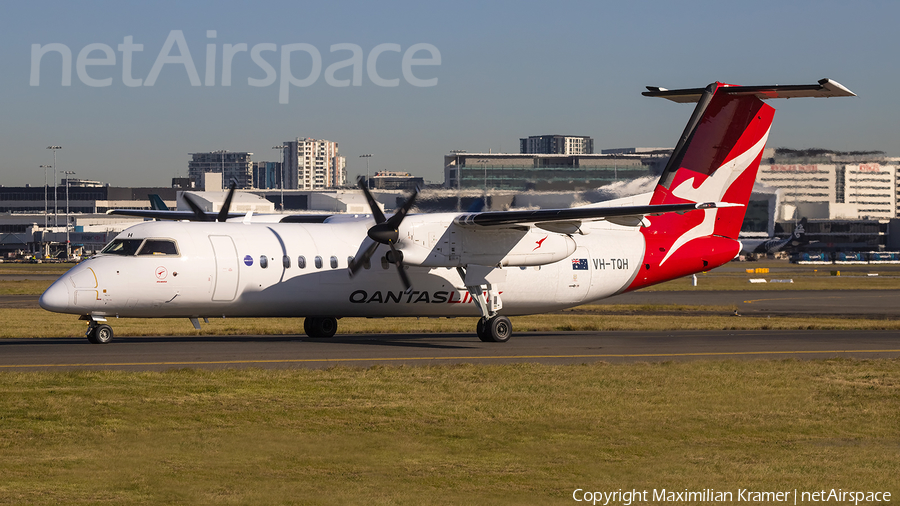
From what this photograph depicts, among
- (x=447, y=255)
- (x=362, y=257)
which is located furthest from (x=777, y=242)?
(x=362, y=257)

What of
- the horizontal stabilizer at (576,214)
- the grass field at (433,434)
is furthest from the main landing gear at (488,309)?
the grass field at (433,434)

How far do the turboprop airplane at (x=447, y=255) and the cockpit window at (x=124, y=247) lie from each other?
4cm

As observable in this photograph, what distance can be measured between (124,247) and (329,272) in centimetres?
554

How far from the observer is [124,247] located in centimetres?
2405

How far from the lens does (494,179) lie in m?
84.7

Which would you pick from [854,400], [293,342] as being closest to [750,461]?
[854,400]

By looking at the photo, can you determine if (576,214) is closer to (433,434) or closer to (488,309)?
(488,309)

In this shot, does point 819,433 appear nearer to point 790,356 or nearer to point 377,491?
point 377,491

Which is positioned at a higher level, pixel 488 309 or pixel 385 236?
pixel 385 236

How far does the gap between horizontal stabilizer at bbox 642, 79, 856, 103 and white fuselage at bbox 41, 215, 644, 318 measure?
494 centimetres

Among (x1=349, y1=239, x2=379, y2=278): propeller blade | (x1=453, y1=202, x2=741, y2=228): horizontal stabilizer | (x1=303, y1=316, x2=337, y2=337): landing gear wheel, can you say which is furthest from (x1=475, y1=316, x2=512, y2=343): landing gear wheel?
(x1=303, y1=316, x2=337, y2=337): landing gear wheel

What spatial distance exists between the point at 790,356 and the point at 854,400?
22.6ft

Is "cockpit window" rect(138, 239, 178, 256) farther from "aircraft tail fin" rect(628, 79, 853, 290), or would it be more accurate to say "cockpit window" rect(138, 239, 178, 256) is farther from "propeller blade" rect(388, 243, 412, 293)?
"aircraft tail fin" rect(628, 79, 853, 290)

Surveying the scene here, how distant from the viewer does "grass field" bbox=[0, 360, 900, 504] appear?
33.3 feet
